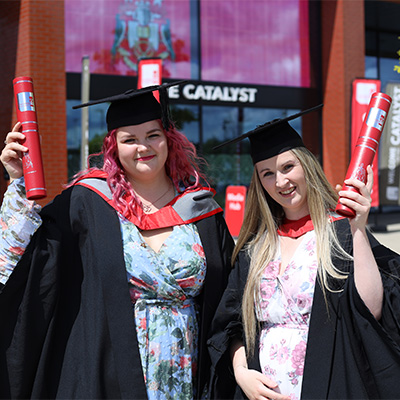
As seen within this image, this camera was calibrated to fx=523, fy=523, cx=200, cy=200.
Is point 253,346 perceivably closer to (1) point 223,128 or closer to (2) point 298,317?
(2) point 298,317

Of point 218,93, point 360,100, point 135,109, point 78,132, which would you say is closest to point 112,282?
point 135,109

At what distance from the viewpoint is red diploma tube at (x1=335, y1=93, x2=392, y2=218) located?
6.51ft

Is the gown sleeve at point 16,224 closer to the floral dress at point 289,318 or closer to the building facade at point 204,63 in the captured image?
the floral dress at point 289,318

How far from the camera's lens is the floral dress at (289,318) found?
2183mm

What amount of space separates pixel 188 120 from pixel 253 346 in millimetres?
9739

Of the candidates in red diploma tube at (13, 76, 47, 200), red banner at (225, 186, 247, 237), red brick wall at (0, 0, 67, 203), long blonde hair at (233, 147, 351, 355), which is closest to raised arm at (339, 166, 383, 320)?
long blonde hair at (233, 147, 351, 355)

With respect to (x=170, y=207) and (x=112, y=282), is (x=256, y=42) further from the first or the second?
(x=112, y=282)

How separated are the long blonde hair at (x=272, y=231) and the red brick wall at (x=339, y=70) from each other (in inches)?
408

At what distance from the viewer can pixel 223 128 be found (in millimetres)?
11977

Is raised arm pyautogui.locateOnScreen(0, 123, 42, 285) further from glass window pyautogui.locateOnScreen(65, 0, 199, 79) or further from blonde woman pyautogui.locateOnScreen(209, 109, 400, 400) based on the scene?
glass window pyautogui.locateOnScreen(65, 0, 199, 79)

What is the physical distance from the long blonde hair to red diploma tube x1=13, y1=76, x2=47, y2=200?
0.97 m

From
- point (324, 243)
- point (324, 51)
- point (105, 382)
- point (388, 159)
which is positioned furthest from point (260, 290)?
point (324, 51)

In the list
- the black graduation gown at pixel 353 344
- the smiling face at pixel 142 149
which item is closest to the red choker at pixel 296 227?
the black graduation gown at pixel 353 344

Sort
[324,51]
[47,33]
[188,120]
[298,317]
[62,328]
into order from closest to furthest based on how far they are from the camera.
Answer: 1. [298,317]
2. [62,328]
3. [47,33]
4. [188,120]
5. [324,51]
